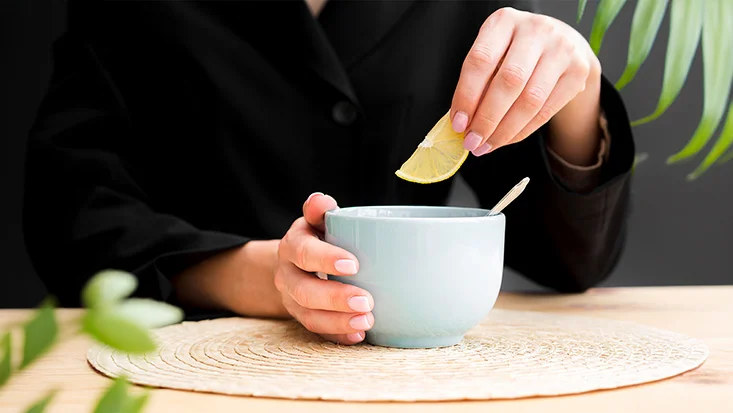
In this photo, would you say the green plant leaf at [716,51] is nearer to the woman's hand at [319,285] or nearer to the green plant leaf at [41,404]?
the woman's hand at [319,285]

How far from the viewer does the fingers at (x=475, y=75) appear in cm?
63

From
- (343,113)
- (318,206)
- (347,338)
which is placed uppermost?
(343,113)

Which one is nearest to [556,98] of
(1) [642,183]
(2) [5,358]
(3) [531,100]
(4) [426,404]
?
(3) [531,100]

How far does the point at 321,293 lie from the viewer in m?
0.61

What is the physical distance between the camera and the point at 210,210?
1166 mm

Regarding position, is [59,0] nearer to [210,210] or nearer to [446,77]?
[210,210]

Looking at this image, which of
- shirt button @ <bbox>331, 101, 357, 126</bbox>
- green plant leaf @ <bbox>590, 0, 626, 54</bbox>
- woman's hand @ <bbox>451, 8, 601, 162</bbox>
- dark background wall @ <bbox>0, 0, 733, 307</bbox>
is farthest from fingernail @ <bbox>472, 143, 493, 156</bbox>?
dark background wall @ <bbox>0, 0, 733, 307</bbox>

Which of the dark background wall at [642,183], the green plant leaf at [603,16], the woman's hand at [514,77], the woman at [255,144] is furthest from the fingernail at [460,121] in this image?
the dark background wall at [642,183]

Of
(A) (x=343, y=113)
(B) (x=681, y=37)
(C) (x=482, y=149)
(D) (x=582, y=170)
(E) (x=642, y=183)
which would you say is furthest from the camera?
(E) (x=642, y=183)

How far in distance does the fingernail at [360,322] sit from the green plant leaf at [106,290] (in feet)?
1.56

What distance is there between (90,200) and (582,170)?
0.64 metres

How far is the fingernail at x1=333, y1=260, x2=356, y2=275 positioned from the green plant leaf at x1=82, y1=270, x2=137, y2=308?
1.51ft

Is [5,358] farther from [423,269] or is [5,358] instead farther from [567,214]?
[567,214]

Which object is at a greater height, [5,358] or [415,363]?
[5,358]
